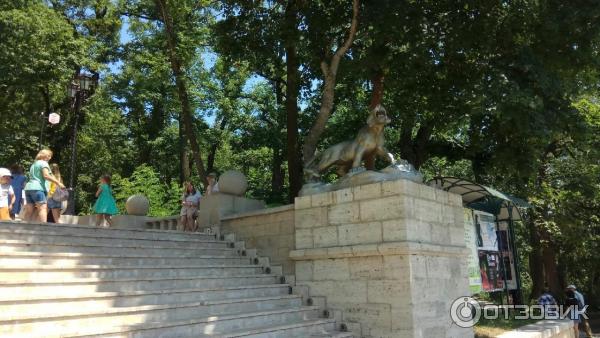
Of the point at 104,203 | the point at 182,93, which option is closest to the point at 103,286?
the point at 104,203

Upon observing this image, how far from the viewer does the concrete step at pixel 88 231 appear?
8025 mm

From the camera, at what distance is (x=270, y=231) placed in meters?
10.2

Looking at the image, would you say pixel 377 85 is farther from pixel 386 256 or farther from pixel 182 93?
pixel 182 93

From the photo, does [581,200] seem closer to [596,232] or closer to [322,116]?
[596,232]

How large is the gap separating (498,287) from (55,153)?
2155 centimetres

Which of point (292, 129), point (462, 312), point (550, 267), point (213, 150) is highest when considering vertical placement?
point (213, 150)

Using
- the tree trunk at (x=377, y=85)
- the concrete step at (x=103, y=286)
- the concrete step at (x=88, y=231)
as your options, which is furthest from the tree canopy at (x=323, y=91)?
the concrete step at (x=103, y=286)

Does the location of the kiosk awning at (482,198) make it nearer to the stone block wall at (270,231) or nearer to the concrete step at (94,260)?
the stone block wall at (270,231)

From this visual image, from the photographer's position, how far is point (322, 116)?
1203 centimetres

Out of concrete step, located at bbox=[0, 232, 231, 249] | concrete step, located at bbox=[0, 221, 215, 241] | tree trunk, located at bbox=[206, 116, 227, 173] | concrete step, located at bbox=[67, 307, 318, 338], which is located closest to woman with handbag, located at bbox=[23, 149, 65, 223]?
concrete step, located at bbox=[0, 221, 215, 241]

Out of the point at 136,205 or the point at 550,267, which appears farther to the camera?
the point at 550,267

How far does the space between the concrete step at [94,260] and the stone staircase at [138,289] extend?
1 centimetres

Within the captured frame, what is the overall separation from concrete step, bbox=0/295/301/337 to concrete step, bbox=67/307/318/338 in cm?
22

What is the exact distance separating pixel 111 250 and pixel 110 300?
175cm
